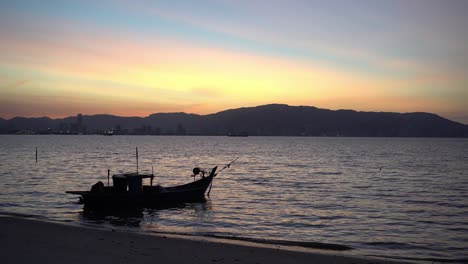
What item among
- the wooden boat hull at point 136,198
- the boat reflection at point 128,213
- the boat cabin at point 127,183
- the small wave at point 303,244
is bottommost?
the boat reflection at point 128,213

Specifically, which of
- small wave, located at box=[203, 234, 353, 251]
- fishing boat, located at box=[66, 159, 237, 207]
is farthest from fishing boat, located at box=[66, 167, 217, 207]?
small wave, located at box=[203, 234, 353, 251]

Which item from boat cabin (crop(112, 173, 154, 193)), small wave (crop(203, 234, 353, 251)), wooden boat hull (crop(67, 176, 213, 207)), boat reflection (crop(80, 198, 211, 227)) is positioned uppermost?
boat cabin (crop(112, 173, 154, 193))

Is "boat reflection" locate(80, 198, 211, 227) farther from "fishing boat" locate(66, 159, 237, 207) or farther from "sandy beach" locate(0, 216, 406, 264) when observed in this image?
"sandy beach" locate(0, 216, 406, 264)

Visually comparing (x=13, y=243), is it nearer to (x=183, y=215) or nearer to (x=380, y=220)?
(x=183, y=215)

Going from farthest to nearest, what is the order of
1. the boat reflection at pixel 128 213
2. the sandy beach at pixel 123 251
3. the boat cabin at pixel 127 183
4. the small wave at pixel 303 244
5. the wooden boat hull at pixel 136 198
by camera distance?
the boat cabin at pixel 127 183, the wooden boat hull at pixel 136 198, the boat reflection at pixel 128 213, the small wave at pixel 303 244, the sandy beach at pixel 123 251

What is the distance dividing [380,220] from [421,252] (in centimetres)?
762

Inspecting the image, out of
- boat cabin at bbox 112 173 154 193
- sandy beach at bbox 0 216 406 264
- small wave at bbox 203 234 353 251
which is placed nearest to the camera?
sandy beach at bbox 0 216 406 264

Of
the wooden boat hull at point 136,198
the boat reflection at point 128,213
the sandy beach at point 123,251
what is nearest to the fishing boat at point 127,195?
the wooden boat hull at point 136,198

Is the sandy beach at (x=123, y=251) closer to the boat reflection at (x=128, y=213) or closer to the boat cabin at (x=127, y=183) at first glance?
the boat reflection at (x=128, y=213)

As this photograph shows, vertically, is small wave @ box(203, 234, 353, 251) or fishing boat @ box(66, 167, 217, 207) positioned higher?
fishing boat @ box(66, 167, 217, 207)

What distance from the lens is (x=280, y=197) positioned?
1393 inches

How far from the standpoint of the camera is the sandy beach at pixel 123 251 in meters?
12.5

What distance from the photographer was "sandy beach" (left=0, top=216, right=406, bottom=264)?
12.5m

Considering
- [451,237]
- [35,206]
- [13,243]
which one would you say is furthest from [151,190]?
[451,237]
